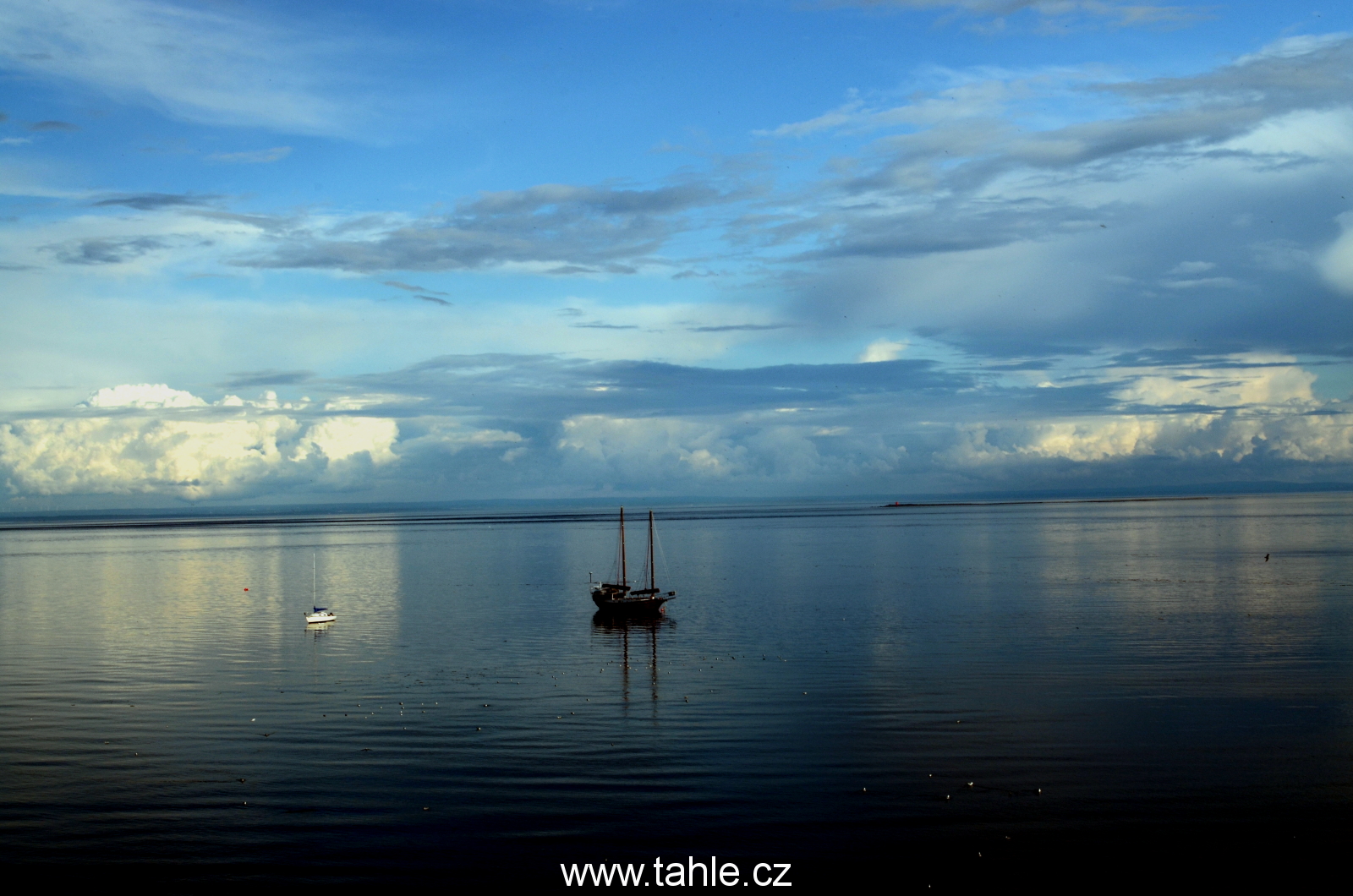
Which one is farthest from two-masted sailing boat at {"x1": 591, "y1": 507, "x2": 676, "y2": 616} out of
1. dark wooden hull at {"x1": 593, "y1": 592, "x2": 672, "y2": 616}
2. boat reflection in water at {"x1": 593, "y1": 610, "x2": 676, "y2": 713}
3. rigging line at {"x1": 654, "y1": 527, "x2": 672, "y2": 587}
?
rigging line at {"x1": 654, "y1": 527, "x2": 672, "y2": 587}

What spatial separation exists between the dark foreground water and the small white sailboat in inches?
51.1

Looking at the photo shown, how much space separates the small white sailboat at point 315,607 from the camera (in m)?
58.7

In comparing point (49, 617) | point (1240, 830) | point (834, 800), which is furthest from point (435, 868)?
Result: point (49, 617)

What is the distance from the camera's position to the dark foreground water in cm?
2041

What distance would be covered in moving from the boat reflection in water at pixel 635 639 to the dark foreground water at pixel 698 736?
0.33m

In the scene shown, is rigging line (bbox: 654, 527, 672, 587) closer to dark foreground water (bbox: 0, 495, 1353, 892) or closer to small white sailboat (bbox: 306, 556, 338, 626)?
dark foreground water (bbox: 0, 495, 1353, 892)

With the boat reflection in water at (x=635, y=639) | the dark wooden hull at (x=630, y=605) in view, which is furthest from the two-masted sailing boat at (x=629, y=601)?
the boat reflection in water at (x=635, y=639)

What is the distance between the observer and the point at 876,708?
32.9 metres

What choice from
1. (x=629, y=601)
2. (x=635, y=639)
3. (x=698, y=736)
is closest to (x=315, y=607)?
(x=629, y=601)

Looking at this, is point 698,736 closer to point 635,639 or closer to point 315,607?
point 635,639

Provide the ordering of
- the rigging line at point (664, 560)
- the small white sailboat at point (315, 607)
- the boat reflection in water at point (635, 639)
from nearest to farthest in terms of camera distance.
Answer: the boat reflection in water at point (635, 639) < the small white sailboat at point (315, 607) < the rigging line at point (664, 560)

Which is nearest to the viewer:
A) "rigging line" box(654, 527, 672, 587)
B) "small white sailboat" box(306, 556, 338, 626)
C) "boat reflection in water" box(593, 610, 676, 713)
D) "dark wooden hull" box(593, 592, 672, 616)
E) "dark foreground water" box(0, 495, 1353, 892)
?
"dark foreground water" box(0, 495, 1353, 892)

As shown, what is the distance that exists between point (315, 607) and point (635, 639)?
28071 mm

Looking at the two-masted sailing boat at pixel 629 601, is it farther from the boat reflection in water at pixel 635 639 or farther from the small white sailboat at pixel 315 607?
the small white sailboat at pixel 315 607
